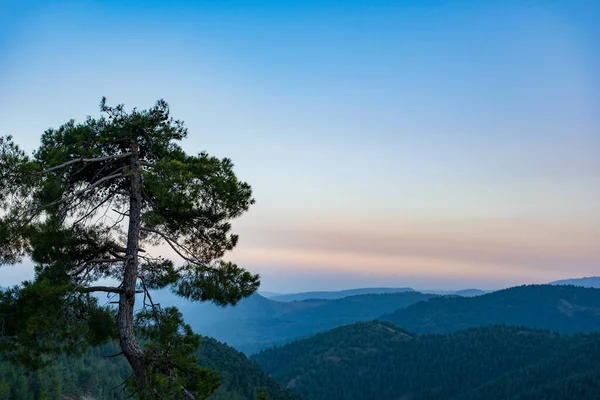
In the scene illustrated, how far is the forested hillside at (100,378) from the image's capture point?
6128cm

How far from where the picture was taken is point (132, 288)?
11.7 metres

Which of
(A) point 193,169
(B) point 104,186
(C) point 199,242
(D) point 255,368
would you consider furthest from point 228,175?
(D) point 255,368

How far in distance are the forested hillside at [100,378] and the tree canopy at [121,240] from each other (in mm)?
1641

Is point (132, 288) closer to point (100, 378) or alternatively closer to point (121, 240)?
point (121, 240)

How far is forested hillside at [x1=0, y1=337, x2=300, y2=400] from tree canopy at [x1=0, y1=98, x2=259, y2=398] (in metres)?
1.64

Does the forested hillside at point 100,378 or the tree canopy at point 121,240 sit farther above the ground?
the tree canopy at point 121,240

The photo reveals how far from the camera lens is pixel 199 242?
1376cm

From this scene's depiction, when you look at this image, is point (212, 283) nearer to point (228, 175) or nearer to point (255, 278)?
point (255, 278)

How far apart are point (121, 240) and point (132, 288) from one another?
6.15 ft

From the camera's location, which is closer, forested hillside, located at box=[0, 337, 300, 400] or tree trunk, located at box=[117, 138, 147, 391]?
tree trunk, located at box=[117, 138, 147, 391]

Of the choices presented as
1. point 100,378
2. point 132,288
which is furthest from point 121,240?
point 100,378

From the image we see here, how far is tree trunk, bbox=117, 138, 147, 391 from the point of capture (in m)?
11.3

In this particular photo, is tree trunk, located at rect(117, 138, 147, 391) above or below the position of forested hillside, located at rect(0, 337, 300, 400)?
above

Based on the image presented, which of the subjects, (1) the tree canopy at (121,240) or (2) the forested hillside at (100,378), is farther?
(2) the forested hillside at (100,378)
